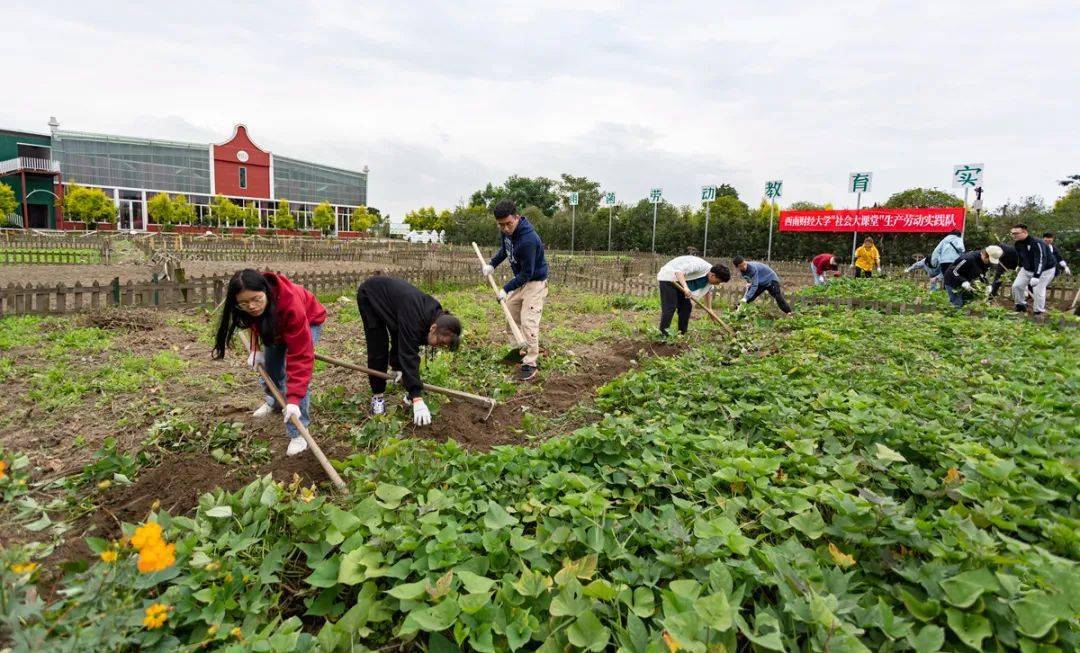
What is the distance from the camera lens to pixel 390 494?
89.5 inches

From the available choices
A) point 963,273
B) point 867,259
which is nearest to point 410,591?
point 963,273

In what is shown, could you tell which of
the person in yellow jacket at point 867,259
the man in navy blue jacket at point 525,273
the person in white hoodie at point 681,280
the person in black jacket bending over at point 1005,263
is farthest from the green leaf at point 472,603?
the person in yellow jacket at point 867,259

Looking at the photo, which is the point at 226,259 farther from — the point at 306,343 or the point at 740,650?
the point at 740,650

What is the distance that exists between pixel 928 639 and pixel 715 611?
0.52 m

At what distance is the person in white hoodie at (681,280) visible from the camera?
718 cm

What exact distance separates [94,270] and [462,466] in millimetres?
15903

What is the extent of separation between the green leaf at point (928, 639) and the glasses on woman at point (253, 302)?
3.29 metres

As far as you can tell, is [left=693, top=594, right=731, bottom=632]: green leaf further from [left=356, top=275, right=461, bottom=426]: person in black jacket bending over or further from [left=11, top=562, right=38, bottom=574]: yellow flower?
[left=356, top=275, right=461, bottom=426]: person in black jacket bending over

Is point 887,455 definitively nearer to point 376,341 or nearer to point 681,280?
point 376,341

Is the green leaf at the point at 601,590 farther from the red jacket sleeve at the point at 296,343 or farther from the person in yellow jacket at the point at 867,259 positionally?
the person in yellow jacket at the point at 867,259

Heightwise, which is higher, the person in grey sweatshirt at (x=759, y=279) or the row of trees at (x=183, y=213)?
the row of trees at (x=183, y=213)

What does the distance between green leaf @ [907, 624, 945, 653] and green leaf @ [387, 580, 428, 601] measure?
4.32ft

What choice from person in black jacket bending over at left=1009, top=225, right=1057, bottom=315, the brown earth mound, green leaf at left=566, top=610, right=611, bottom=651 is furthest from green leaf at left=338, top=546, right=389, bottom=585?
person in black jacket bending over at left=1009, top=225, right=1057, bottom=315

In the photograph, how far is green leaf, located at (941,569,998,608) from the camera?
61.0 inches
